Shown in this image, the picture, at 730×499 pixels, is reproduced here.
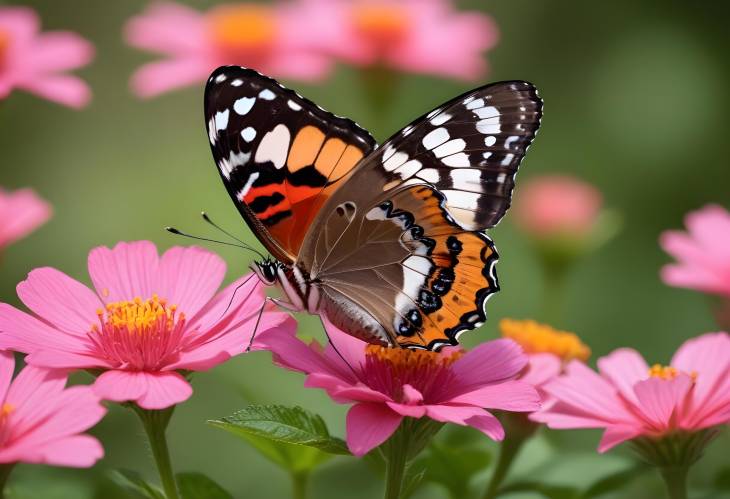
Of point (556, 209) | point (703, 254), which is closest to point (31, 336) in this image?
point (703, 254)

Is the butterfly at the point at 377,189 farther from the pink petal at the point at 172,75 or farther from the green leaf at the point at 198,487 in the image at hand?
the pink petal at the point at 172,75

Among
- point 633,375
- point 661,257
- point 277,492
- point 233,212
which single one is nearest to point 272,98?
point 633,375

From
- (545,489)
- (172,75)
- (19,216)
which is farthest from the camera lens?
(172,75)

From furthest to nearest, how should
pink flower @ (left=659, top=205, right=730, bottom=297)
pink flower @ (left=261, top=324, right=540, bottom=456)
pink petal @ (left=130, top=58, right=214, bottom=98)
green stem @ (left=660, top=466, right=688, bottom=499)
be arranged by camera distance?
pink petal @ (left=130, top=58, right=214, bottom=98), pink flower @ (left=659, top=205, right=730, bottom=297), green stem @ (left=660, top=466, right=688, bottom=499), pink flower @ (left=261, top=324, right=540, bottom=456)

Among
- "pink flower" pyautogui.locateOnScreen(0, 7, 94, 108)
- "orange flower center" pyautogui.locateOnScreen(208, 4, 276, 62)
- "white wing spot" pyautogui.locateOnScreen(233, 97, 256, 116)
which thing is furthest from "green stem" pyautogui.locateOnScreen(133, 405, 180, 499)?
"orange flower center" pyautogui.locateOnScreen(208, 4, 276, 62)

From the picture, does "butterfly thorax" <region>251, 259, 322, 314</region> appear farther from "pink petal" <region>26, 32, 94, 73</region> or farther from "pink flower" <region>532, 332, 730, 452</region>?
"pink petal" <region>26, 32, 94, 73</region>

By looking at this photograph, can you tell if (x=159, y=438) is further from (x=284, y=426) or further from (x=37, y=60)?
(x=37, y=60)
